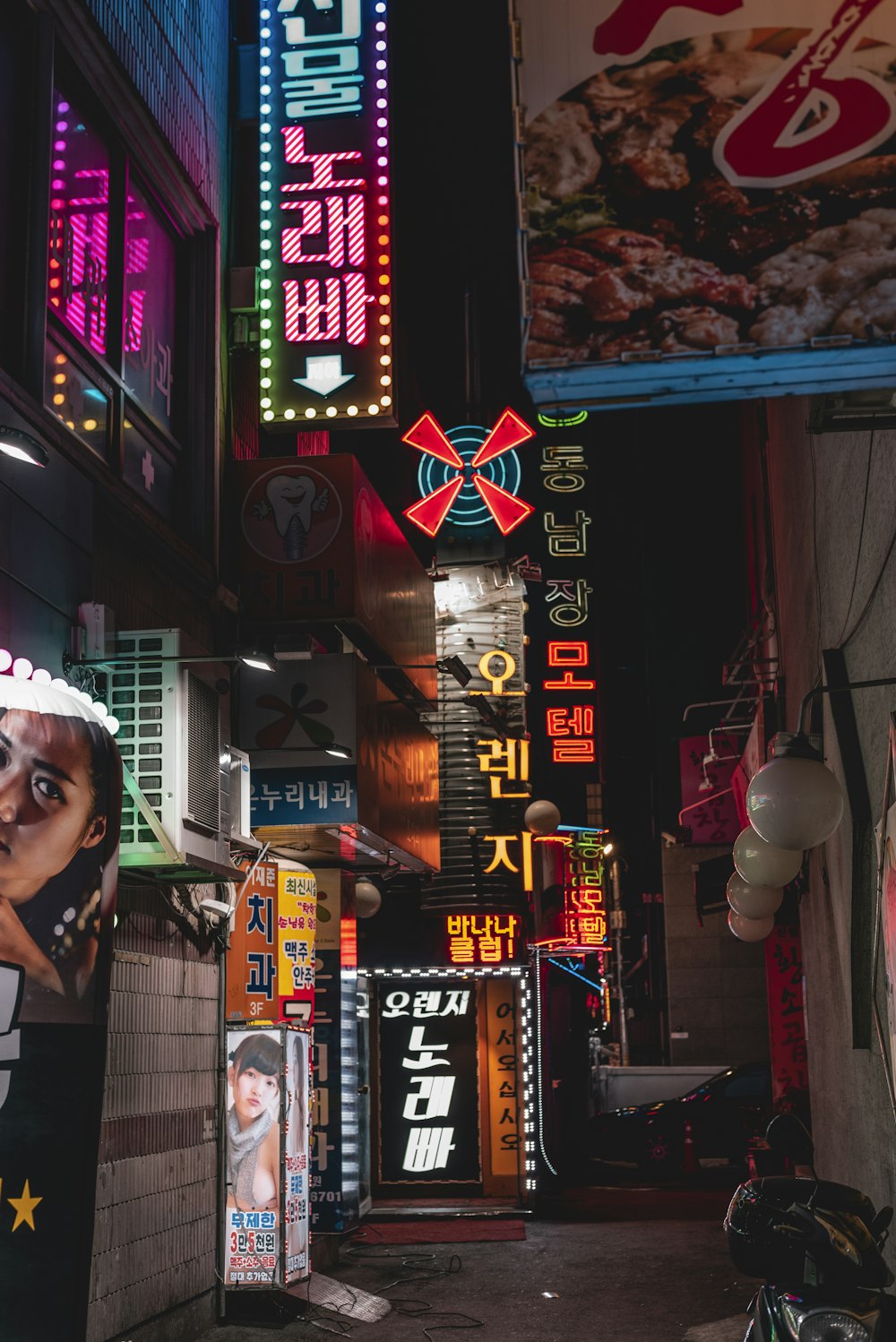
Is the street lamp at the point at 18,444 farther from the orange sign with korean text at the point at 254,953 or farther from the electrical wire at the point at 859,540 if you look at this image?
the orange sign with korean text at the point at 254,953

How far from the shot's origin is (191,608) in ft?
37.8

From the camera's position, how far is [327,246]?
38.9 feet

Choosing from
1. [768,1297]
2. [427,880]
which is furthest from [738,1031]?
[768,1297]

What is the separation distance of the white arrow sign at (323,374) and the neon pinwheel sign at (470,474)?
8.37m

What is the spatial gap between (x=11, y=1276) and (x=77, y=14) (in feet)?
25.6

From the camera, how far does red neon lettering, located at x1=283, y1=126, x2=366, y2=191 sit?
39.1ft

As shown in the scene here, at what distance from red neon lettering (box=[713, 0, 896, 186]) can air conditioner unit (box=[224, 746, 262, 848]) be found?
6557 millimetres

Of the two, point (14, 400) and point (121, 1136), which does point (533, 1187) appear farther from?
point (14, 400)

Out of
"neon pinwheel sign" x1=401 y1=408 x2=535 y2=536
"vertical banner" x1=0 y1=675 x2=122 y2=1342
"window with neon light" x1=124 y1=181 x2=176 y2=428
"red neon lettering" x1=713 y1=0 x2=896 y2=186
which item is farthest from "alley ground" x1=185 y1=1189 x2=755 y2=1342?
"neon pinwheel sign" x1=401 y1=408 x2=535 y2=536

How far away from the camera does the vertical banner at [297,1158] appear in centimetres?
1126

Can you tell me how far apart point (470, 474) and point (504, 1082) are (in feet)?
30.6

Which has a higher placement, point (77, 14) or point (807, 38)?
point (77, 14)

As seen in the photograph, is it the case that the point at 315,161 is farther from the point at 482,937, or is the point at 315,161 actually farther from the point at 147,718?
the point at 482,937

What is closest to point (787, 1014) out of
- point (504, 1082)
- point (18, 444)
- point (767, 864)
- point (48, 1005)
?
point (504, 1082)
